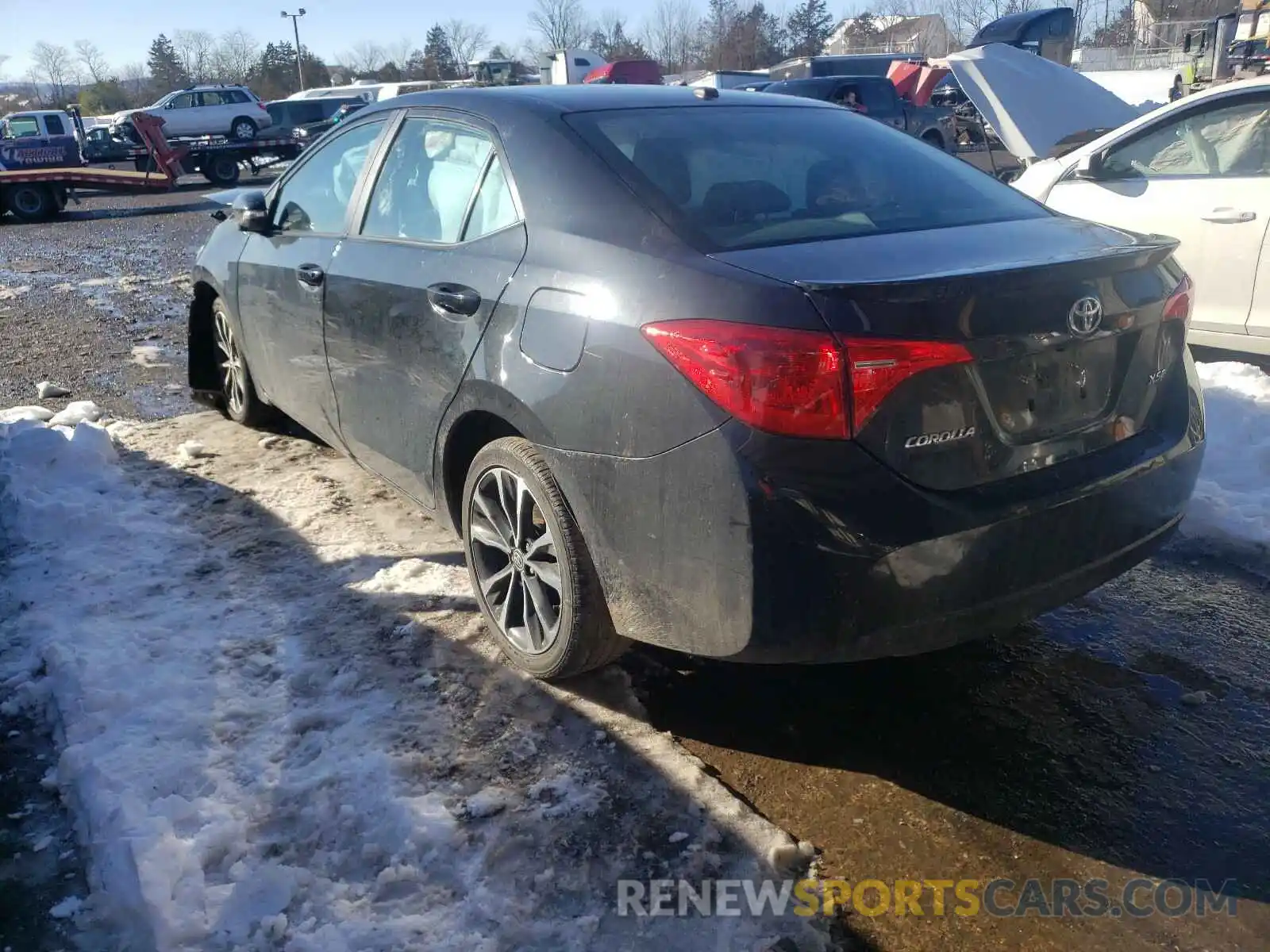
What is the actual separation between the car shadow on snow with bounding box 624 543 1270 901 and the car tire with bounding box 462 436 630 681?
31 centimetres

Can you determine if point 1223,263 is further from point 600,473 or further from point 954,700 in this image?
point 600,473

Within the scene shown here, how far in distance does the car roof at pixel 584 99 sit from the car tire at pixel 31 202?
19.1 meters

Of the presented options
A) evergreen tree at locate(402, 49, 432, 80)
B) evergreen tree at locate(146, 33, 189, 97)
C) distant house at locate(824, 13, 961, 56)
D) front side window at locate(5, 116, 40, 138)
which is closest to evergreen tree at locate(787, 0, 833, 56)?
distant house at locate(824, 13, 961, 56)

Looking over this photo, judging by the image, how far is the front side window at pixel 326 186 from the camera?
401 cm

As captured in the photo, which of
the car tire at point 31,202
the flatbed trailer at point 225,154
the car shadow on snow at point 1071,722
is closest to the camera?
the car shadow on snow at point 1071,722

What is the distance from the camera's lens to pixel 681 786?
8.66 ft

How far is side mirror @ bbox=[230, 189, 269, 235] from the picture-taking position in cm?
450

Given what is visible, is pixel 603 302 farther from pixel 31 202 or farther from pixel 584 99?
pixel 31 202

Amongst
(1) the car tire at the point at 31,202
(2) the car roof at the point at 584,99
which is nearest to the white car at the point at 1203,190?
(2) the car roof at the point at 584,99

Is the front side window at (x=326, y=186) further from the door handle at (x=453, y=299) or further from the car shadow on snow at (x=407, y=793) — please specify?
the car shadow on snow at (x=407, y=793)

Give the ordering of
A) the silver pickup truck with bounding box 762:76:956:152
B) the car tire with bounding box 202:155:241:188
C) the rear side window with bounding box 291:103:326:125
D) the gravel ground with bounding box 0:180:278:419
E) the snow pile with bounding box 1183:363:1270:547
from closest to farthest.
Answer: the snow pile with bounding box 1183:363:1270:547
the gravel ground with bounding box 0:180:278:419
the silver pickup truck with bounding box 762:76:956:152
the car tire with bounding box 202:155:241:188
the rear side window with bounding box 291:103:326:125

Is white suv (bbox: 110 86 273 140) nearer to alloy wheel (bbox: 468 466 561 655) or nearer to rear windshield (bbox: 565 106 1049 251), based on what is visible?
rear windshield (bbox: 565 106 1049 251)

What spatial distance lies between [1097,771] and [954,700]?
17.4 inches

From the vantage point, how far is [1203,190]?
5.65 m
